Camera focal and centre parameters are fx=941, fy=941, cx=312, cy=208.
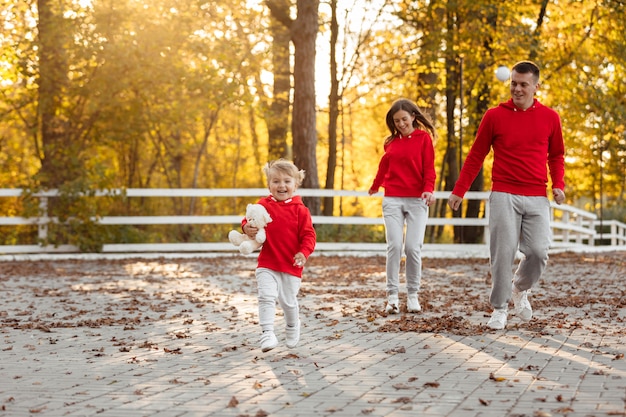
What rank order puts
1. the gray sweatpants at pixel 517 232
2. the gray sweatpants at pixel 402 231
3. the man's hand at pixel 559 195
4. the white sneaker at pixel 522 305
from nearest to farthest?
the man's hand at pixel 559 195, the gray sweatpants at pixel 517 232, the white sneaker at pixel 522 305, the gray sweatpants at pixel 402 231

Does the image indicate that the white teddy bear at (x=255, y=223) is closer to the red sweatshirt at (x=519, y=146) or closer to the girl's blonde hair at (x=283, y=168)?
the girl's blonde hair at (x=283, y=168)

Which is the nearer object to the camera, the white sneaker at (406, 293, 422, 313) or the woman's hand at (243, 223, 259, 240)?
the woman's hand at (243, 223, 259, 240)

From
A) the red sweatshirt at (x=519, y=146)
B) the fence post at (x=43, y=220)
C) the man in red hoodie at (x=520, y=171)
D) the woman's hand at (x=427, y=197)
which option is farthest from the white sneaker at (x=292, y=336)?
the fence post at (x=43, y=220)

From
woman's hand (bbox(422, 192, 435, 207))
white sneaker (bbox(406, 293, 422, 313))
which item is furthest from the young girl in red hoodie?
white sneaker (bbox(406, 293, 422, 313))

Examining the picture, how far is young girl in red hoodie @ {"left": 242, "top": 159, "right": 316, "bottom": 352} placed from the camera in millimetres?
6641

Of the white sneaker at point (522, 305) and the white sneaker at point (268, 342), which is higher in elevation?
the white sneaker at point (522, 305)

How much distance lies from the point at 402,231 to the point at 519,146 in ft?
6.14

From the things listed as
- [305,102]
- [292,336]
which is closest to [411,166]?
[292,336]

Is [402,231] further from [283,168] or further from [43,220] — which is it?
[43,220]

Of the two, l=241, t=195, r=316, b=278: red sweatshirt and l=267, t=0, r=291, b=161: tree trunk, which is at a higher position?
l=267, t=0, r=291, b=161: tree trunk

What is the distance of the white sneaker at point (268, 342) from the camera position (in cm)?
659

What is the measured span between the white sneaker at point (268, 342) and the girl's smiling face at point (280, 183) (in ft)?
3.19

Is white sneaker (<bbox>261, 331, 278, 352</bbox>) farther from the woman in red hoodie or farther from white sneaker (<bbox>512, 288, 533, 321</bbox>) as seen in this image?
the woman in red hoodie

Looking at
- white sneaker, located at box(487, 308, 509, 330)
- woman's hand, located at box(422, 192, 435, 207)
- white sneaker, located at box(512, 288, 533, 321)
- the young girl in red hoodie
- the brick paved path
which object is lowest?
the brick paved path
